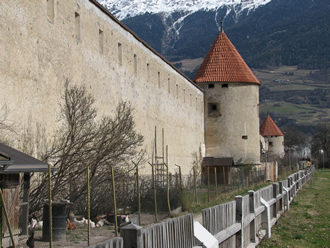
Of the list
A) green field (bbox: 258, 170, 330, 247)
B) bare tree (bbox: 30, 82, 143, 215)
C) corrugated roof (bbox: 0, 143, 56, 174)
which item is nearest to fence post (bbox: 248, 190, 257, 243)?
green field (bbox: 258, 170, 330, 247)

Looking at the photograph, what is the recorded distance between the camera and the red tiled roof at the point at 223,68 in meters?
34.8

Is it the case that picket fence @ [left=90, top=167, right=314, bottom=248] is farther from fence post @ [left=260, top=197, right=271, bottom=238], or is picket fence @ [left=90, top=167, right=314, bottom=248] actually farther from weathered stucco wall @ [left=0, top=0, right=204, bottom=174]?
weathered stucco wall @ [left=0, top=0, right=204, bottom=174]

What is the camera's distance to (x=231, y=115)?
34500 millimetres

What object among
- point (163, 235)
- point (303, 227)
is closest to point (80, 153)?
point (303, 227)

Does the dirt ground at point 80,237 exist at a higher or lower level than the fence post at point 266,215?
lower

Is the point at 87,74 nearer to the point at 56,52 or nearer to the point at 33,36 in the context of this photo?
the point at 56,52

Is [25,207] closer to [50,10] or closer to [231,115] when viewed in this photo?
[50,10]

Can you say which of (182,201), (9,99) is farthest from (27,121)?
(182,201)

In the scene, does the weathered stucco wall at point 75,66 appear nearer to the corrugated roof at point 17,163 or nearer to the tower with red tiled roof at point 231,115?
the corrugated roof at point 17,163

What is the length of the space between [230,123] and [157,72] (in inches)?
469

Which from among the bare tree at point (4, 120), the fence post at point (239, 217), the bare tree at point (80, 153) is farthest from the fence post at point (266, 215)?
the bare tree at point (4, 120)

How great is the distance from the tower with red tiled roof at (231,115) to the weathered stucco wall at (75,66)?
28.2 ft

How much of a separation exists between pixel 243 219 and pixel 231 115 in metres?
25.6

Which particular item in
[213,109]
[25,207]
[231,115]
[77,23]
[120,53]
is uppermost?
[77,23]
